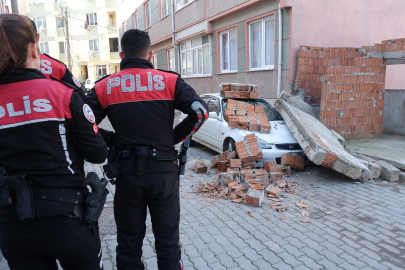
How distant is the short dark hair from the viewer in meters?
2.48

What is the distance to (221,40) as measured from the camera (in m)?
12.9

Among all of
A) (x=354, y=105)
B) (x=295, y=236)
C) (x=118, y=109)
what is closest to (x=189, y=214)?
(x=295, y=236)

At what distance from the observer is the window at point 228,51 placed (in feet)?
39.2

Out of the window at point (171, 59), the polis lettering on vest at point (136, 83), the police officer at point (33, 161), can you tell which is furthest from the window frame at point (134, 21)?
the police officer at point (33, 161)

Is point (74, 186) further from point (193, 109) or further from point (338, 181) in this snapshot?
point (338, 181)

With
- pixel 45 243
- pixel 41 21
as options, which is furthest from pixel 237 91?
pixel 41 21

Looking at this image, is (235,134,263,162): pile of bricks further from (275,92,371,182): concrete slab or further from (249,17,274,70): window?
(249,17,274,70): window

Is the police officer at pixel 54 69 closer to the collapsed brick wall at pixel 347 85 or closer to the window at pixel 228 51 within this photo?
the collapsed brick wall at pixel 347 85

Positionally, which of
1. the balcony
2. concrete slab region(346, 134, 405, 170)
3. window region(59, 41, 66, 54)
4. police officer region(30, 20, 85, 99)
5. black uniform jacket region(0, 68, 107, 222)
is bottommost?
concrete slab region(346, 134, 405, 170)

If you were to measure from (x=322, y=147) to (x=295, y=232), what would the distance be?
7.46ft

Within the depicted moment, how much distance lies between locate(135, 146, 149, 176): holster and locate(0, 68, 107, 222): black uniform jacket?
0.61 m

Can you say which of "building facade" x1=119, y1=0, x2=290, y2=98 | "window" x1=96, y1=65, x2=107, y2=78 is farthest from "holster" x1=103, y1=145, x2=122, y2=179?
"window" x1=96, y1=65, x2=107, y2=78

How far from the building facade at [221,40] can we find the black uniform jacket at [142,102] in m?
7.21

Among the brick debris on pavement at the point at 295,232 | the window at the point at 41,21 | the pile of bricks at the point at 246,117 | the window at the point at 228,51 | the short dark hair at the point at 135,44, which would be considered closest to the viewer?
the short dark hair at the point at 135,44
